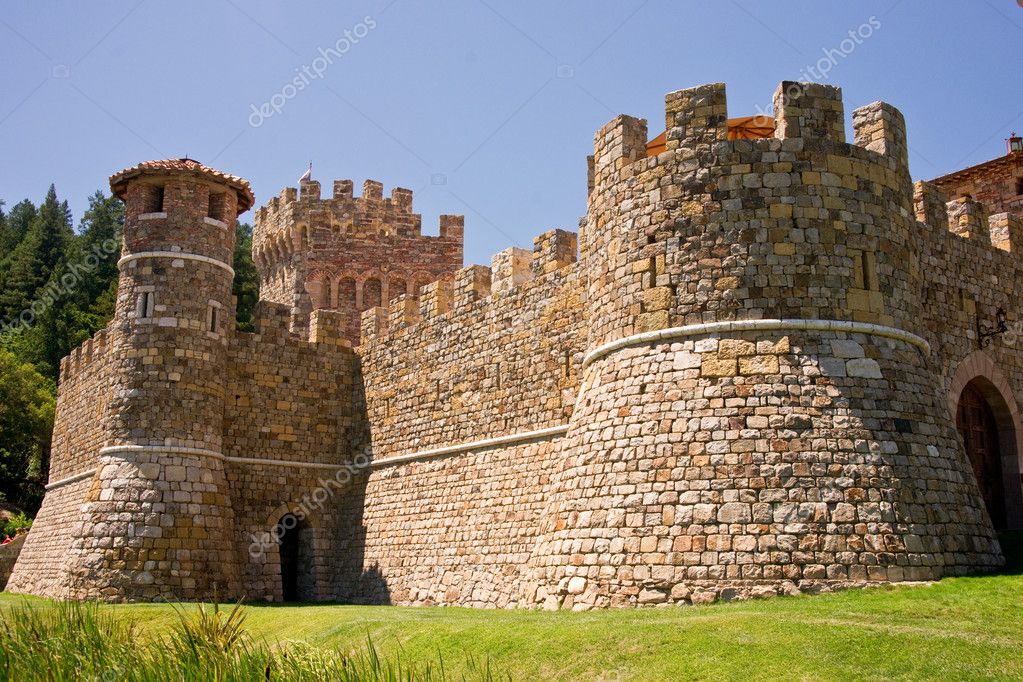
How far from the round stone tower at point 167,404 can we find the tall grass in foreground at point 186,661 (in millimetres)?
7025

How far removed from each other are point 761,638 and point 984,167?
55.7 feet

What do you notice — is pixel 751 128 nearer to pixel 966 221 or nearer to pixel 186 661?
pixel 966 221

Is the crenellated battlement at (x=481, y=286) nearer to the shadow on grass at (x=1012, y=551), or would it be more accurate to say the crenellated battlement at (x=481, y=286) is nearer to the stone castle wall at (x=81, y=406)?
the stone castle wall at (x=81, y=406)

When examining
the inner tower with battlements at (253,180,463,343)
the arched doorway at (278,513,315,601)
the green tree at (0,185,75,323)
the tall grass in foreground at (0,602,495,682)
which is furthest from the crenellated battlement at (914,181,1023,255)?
the green tree at (0,185,75,323)

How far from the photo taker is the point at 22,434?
33.4m

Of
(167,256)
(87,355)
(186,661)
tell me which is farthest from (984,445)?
(87,355)

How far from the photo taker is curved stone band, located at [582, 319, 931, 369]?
12.2 meters

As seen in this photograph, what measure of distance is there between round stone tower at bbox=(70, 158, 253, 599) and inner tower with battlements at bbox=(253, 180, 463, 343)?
1235 centimetres

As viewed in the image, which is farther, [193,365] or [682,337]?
[193,365]

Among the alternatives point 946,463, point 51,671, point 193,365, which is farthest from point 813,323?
point 193,365

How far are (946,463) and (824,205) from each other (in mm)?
3145

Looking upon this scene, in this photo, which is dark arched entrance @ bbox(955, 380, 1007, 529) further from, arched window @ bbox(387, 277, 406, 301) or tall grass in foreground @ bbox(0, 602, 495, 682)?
arched window @ bbox(387, 277, 406, 301)

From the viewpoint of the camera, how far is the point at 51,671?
31.0 ft

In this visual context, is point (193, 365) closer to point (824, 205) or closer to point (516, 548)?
point (516, 548)
